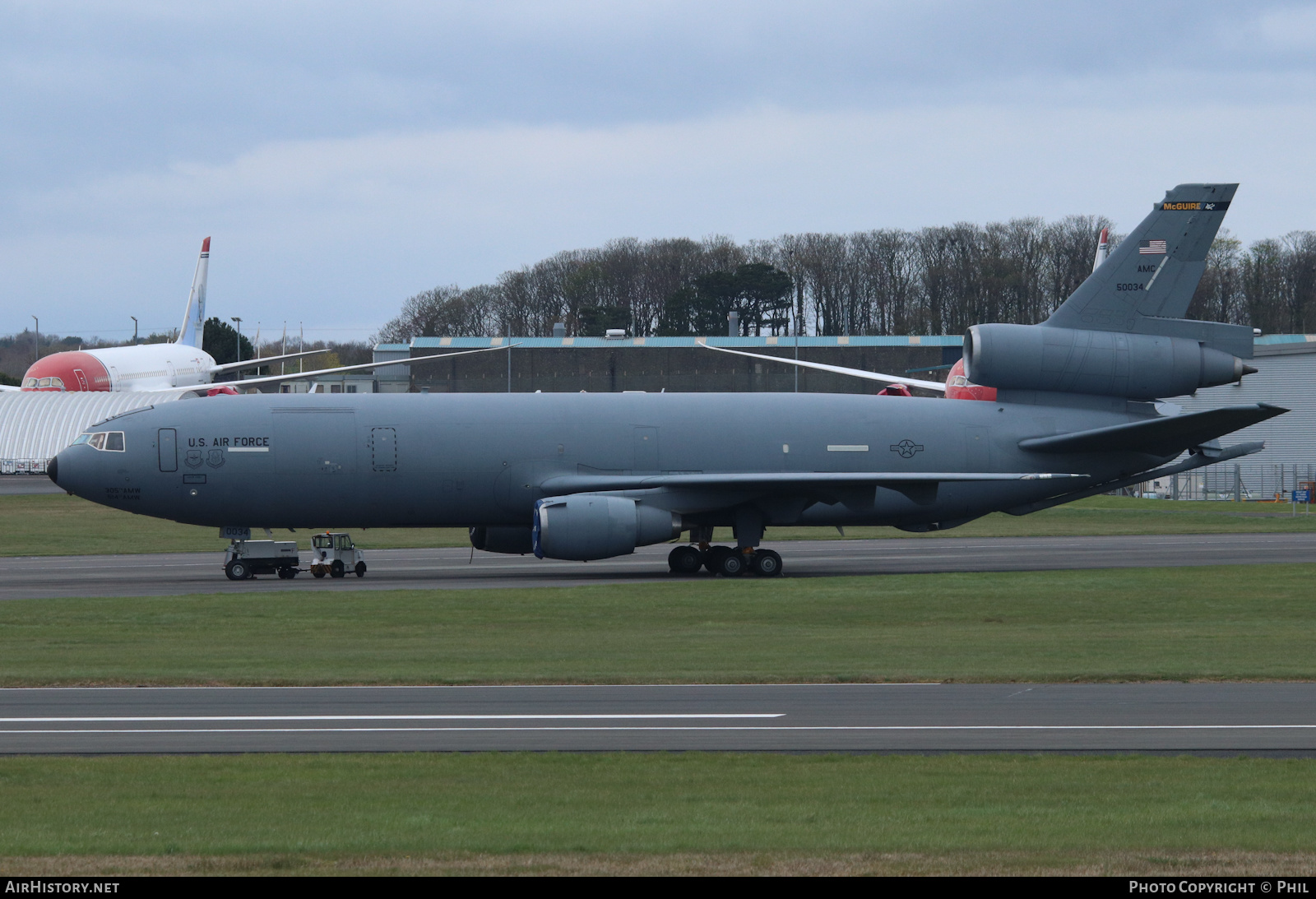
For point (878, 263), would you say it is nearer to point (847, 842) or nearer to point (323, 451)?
point (323, 451)

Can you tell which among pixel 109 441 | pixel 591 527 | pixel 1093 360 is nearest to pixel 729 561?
pixel 591 527

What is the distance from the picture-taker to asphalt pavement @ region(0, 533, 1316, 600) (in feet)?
110

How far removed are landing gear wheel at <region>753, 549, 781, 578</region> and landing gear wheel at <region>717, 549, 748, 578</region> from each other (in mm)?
271

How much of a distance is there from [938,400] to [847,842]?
29.9 meters

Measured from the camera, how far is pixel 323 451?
34.9m

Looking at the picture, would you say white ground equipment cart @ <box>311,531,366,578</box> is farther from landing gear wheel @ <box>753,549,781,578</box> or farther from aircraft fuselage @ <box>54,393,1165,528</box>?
landing gear wheel @ <box>753,549,781,578</box>

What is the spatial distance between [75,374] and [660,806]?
100 meters

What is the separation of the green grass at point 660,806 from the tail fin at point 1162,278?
87.4 ft

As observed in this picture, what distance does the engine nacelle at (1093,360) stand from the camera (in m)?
37.3

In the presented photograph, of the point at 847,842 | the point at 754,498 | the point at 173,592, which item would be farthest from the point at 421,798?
the point at 754,498

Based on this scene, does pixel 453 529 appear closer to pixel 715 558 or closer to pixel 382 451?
pixel 382 451

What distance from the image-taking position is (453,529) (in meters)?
51.0

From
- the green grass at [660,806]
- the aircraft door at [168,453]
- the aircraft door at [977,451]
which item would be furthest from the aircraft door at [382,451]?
the green grass at [660,806]

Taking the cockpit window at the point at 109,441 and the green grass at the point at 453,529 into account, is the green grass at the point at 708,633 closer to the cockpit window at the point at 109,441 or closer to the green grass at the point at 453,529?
the cockpit window at the point at 109,441
